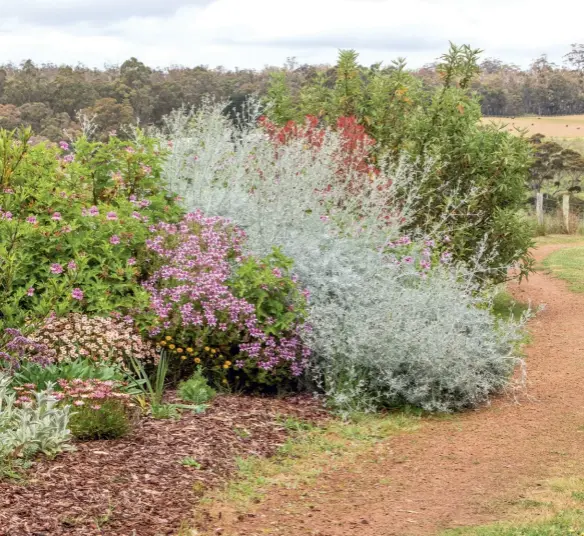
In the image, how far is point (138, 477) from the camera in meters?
4.71

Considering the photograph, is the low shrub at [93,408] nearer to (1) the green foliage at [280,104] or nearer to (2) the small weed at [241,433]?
(2) the small weed at [241,433]

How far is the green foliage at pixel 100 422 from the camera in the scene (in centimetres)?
518

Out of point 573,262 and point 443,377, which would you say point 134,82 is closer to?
point 573,262

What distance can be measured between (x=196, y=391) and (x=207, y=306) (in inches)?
26.8

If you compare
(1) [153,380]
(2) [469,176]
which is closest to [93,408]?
(1) [153,380]

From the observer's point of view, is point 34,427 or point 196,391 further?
point 196,391

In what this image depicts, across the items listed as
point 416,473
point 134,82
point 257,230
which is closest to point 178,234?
point 257,230

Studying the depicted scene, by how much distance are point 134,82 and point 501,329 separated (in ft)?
54.5

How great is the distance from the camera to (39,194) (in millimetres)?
6953

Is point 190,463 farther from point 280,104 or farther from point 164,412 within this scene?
point 280,104

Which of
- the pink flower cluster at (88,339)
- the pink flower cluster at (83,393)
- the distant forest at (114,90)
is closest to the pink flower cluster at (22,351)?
the pink flower cluster at (88,339)

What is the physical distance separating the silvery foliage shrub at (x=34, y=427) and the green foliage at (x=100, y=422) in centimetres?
8

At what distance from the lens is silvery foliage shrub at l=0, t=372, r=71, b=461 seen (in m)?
4.79

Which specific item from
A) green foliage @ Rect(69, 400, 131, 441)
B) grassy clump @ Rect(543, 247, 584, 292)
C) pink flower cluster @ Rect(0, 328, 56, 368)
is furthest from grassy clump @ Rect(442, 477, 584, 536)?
grassy clump @ Rect(543, 247, 584, 292)
